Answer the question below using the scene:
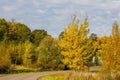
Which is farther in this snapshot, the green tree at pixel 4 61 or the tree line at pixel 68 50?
the green tree at pixel 4 61

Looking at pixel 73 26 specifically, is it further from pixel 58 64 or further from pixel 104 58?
pixel 58 64

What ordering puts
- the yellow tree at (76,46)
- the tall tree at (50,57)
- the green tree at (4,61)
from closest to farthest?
the yellow tree at (76,46), the green tree at (4,61), the tall tree at (50,57)

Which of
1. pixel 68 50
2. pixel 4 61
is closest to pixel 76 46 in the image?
pixel 68 50

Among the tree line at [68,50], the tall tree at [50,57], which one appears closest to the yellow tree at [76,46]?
the tree line at [68,50]

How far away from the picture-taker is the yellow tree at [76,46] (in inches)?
1569

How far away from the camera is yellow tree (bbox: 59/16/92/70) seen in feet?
131

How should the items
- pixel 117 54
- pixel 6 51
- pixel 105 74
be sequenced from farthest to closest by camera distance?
1. pixel 6 51
2. pixel 117 54
3. pixel 105 74

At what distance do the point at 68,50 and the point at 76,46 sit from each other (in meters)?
1.41

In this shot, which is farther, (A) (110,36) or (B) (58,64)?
(B) (58,64)

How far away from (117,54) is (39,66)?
4333cm

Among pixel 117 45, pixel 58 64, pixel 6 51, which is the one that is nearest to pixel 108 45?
pixel 117 45

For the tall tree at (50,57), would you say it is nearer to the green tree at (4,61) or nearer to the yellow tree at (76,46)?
the green tree at (4,61)

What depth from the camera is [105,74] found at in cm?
2794

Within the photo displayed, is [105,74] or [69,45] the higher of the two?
[69,45]
